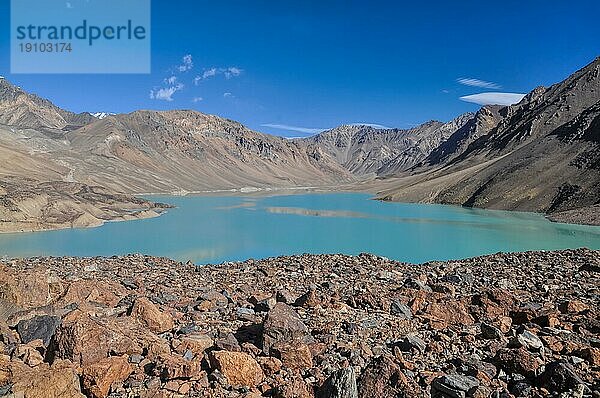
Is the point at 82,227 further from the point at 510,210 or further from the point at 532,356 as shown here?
the point at 510,210

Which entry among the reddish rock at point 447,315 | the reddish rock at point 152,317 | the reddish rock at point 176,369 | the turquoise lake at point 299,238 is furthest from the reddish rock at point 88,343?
the turquoise lake at point 299,238

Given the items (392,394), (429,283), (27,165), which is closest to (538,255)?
(429,283)

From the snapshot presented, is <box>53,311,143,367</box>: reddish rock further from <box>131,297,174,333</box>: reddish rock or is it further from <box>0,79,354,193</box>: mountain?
<box>0,79,354,193</box>: mountain

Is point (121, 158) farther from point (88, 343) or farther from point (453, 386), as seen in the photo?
point (453, 386)

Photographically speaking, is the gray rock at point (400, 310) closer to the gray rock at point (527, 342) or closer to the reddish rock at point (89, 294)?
the gray rock at point (527, 342)

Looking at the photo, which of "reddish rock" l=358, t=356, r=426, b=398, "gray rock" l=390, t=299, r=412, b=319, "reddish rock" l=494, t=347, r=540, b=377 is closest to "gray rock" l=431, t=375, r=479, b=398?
"reddish rock" l=358, t=356, r=426, b=398
